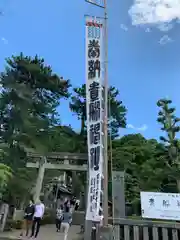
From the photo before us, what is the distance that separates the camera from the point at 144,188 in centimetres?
1716

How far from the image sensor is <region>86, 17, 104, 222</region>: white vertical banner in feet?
28.5

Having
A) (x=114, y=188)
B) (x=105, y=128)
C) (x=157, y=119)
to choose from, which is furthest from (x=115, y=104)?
(x=105, y=128)

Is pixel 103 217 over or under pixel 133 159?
under

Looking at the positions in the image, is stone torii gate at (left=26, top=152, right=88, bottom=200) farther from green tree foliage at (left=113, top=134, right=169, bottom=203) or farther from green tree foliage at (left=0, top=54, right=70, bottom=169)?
green tree foliage at (left=113, top=134, right=169, bottom=203)

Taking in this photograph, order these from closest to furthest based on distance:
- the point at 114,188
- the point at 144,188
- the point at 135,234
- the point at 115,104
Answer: the point at 135,234, the point at 114,188, the point at 144,188, the point at 115,104

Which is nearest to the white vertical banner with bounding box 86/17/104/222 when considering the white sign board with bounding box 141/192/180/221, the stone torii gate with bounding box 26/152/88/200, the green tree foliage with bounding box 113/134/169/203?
the white sign board with bounding box 141/192/180/221

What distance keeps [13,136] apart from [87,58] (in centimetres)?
1048

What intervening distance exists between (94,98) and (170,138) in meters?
9.40

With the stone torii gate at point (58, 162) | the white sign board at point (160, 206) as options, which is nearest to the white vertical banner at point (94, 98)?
the white sign board at point (160, 206)

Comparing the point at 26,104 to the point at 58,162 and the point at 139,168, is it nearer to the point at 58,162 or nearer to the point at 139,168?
the point at 58,162

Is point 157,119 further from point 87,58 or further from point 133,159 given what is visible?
point 87,58

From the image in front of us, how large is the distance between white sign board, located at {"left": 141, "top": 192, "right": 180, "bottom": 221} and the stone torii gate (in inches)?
227

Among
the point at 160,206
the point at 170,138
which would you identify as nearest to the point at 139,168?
the point at 170,138

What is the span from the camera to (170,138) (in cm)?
1670
